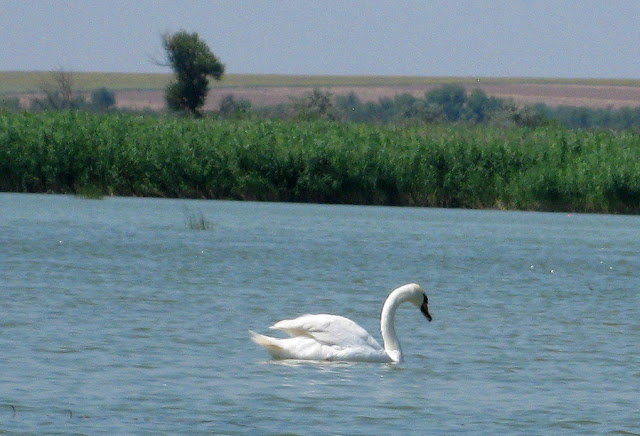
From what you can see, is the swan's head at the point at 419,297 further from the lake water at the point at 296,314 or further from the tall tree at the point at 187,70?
A: the tall tree at the point at 187,70

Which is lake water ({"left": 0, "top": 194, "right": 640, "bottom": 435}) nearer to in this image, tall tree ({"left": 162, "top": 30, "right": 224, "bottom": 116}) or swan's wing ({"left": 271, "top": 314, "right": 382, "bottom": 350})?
swan's wing ({"left": 271, "top": 314, "right": 382, "bottom": 350})

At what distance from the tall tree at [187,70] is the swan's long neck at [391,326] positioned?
63.8m

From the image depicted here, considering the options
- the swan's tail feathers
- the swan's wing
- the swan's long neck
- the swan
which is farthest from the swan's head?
the swan's tail feathers

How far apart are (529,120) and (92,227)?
191 ft

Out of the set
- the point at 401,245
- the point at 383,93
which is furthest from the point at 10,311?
the point at 383,93

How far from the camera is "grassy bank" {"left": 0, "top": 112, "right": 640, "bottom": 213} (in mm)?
44969

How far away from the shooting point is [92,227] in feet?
103

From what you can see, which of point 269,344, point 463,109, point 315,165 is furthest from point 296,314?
point 463,109

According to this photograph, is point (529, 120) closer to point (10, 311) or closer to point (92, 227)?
point (92, 227)

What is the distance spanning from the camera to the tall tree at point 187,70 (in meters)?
77.8

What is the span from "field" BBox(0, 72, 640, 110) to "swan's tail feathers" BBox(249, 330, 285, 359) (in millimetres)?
100345

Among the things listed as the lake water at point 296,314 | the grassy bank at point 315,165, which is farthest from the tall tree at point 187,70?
the lake water at point 296,314

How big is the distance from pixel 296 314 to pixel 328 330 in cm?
374

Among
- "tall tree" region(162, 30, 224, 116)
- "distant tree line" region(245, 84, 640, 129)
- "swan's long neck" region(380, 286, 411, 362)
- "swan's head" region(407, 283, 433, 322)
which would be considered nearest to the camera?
"swan's long neck" region(380, 286, 411, 362)
